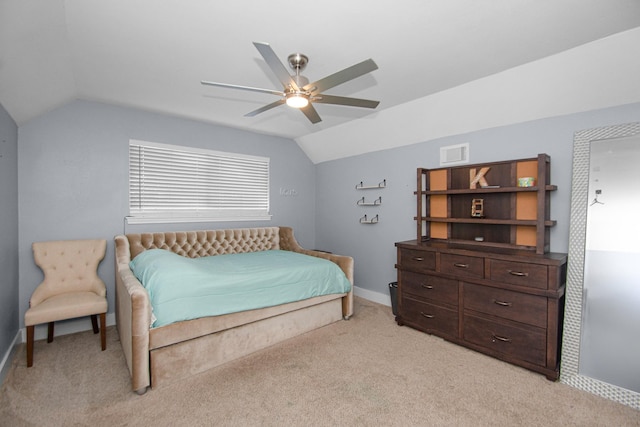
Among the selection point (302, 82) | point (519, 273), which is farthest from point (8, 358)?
point (519, 273)

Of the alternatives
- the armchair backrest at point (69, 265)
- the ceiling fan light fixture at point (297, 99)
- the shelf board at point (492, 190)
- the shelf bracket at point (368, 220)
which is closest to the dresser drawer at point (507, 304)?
the shelf board at point (492, 190)

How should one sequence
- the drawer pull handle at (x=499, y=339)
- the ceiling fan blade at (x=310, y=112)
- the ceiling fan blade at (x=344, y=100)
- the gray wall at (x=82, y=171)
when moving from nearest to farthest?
the ceiling fan blade at (x=344, y=100) < the ceiling fan blade at (x=310, y=112) < the drawer pull handle at (x=499, y=339) < the gray wall at (x=82, y=171)

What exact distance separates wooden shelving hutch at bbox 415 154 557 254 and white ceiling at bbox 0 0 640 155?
100cm

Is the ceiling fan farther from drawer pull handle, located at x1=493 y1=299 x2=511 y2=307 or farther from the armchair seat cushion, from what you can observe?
the armchair seat cushion

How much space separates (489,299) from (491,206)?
3.42ft

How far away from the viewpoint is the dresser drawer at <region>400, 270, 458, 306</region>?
2941 mm

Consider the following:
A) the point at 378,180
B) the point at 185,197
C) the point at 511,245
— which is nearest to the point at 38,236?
the point at 185,197

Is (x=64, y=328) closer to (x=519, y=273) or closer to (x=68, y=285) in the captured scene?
(x=68, y=285)

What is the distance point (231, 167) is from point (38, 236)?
237cm

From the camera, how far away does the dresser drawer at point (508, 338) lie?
2371 mm

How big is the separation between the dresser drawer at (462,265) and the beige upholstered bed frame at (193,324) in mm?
1129

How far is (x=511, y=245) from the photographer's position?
2.97 m

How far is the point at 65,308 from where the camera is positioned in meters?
2.61

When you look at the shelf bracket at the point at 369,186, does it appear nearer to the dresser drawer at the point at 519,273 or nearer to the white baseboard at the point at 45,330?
the dresser drawer at the point at 519,273
